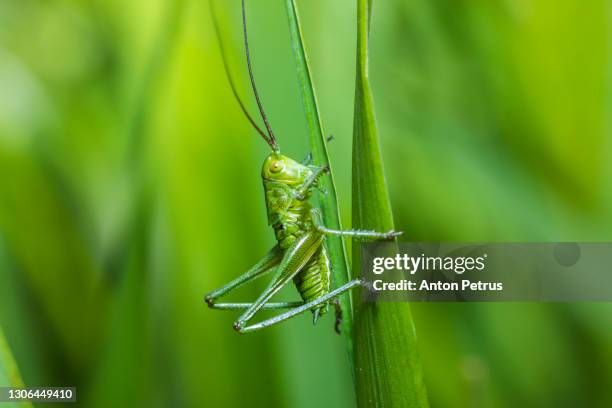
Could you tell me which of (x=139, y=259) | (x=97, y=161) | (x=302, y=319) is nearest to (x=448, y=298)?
(x=302, y=319)

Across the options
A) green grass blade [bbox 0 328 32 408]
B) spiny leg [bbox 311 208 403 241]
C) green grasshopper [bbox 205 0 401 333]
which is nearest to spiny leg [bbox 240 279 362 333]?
green grasshopper [bbox 205 0 401 333]

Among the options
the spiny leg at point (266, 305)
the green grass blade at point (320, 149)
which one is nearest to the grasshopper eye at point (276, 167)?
the green grass blade at point (320, 149)

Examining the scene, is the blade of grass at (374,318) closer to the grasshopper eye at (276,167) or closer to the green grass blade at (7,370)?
the grasshopper eye at (276,167)

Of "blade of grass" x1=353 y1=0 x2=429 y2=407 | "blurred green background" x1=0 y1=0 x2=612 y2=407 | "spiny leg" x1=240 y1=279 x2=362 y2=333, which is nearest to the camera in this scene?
"blade of grass" x1=353 y1=0 x2=429 y2=407

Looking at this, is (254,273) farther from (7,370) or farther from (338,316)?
(7,370)

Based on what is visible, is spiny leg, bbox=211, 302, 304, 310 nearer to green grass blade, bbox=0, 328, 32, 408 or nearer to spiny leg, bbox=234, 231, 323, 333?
spiny leg, bbox=234, 231, 323, 333
